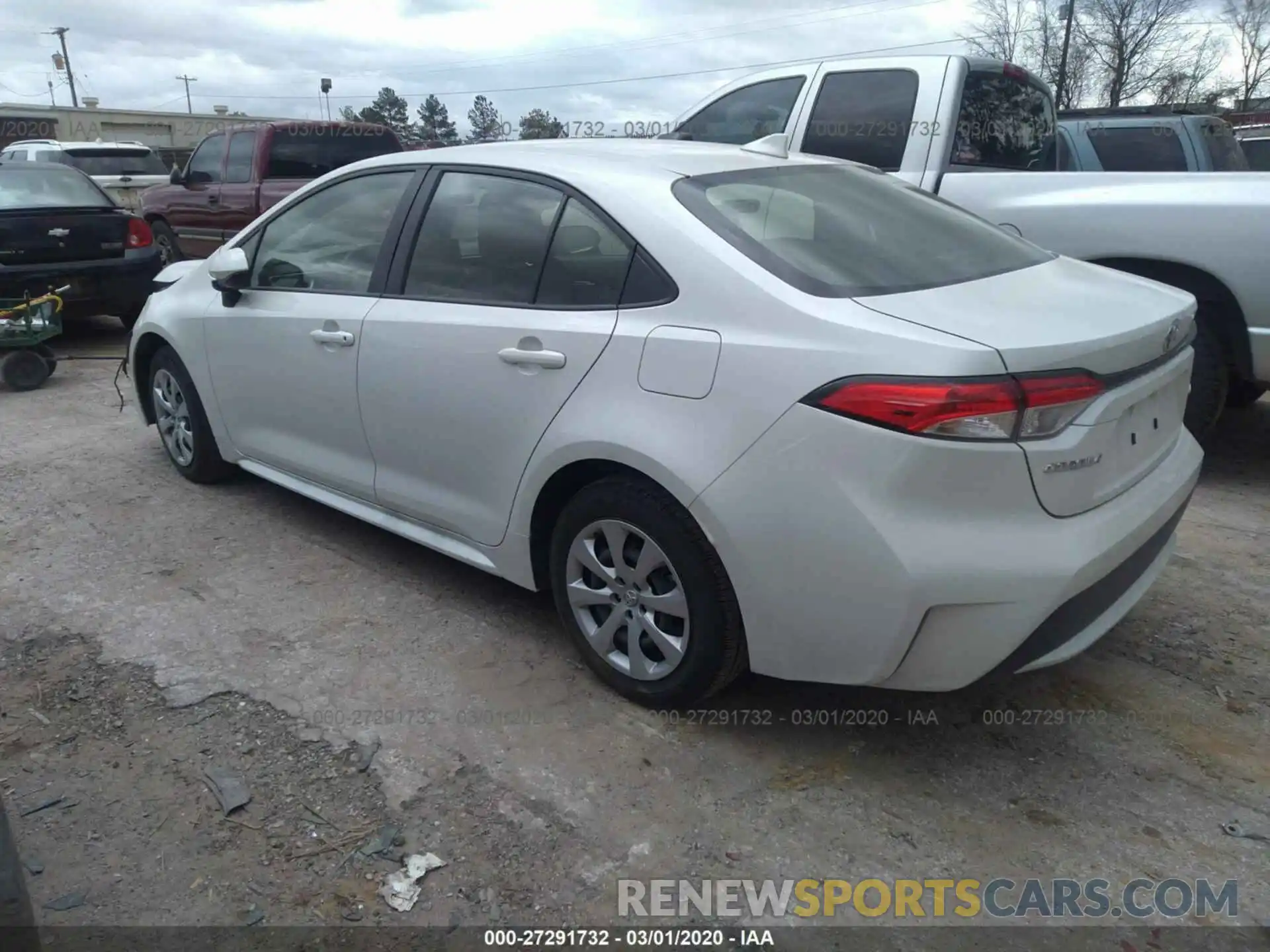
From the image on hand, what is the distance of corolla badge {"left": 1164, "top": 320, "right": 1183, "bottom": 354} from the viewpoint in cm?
272

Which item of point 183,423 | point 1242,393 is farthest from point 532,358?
point 1242,393

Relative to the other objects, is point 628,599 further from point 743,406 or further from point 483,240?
point 483,240

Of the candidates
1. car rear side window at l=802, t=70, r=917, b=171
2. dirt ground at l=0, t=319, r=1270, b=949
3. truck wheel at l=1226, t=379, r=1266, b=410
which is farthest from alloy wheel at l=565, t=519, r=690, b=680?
truck wheel at l=1226, t=379, r=1266, b=410

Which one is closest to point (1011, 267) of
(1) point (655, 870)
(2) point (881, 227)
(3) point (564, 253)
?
(2) point (881, 227)

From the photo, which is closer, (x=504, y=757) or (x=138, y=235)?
(x=504, y=757)

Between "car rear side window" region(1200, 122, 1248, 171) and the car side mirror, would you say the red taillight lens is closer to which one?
the car side mirror

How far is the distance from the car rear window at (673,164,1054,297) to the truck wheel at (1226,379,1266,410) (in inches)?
125

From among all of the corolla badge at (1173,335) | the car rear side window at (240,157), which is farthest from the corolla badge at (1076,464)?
the car rear side window at (240,157)

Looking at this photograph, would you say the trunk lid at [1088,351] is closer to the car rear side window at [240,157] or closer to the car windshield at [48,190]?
the car windshield at [48,190]

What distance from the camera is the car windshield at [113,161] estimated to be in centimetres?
1592

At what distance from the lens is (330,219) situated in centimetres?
392

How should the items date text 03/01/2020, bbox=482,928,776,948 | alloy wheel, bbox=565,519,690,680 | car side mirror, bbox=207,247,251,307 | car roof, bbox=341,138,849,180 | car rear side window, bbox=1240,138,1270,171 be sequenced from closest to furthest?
date text 03/01/2020, bbox=482,928,776,948, alloy wheel, bbox=565,519,690,680, car roof, bbox=341,138,849,180, car side mirror, bbox=207,247,251,307, car rear side window, bbox=1240,138,1270,171

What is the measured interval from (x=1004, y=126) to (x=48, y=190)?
7489 mm

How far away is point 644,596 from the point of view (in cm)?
283
